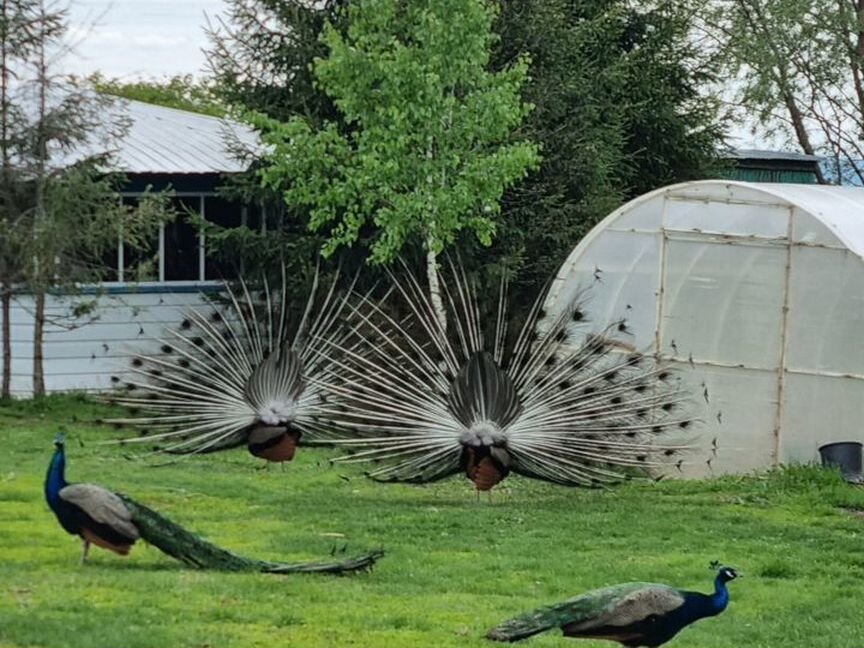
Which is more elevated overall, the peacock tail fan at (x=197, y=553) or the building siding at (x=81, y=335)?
the building siding at (x=81, y=335)

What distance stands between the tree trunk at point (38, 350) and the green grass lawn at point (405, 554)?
3.66 meters

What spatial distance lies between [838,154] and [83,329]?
20589 mm

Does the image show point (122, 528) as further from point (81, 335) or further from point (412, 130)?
point (81, 335)

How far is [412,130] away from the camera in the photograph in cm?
2150

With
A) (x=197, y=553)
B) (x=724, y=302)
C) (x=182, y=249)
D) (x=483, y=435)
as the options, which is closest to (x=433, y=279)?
(x=724, y=302)

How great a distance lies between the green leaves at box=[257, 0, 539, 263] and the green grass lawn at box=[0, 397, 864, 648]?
143 inches

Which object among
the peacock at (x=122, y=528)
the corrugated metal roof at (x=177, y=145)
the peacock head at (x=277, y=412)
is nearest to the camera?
the peacock at (x=122, y=528)

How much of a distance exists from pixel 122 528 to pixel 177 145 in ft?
57.7

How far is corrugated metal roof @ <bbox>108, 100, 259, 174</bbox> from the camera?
25.6 metres

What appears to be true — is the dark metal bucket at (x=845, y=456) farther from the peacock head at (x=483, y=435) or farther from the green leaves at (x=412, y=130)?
the green leaves at (x=412, y=130)

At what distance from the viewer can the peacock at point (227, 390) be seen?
1591 centimetres

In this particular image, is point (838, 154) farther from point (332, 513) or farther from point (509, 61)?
point (332, 513)

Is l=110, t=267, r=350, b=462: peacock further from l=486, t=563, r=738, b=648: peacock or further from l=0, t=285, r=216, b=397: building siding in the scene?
l=0, t=285, r=216, b=397: building siding

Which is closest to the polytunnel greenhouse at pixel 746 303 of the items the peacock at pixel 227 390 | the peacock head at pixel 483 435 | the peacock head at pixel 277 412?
the peacock head at pixel 483 435
